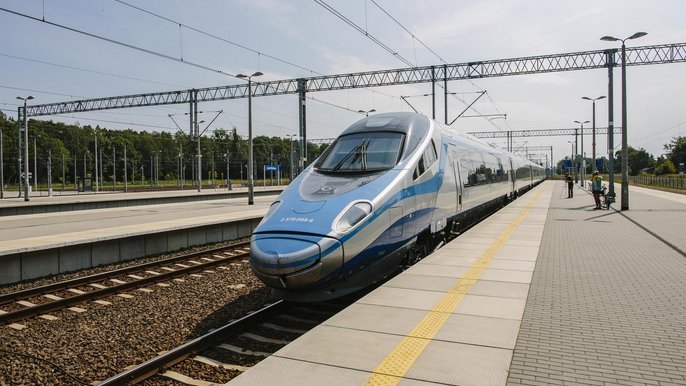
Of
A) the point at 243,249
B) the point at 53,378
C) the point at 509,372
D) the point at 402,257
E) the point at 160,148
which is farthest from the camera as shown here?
the point at 160,148

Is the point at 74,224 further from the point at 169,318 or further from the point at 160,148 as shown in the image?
the point at 160,148

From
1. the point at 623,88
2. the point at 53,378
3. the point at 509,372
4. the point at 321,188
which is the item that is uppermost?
the point at 623,88

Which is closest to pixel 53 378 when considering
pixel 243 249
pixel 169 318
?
pixel 169 318

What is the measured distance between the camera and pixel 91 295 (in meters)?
8.62

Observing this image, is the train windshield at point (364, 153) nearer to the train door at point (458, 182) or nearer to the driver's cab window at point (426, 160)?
the driver's cab window at point (426, 160)

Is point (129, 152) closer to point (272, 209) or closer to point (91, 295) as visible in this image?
point (91, 295)

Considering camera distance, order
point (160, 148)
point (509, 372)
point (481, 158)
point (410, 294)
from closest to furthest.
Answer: point (509, 372)
point (410, 294)
point (481, 158)
point (160, 148)

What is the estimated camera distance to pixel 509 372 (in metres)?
4.18

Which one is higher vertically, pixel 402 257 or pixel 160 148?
pixel 160 148

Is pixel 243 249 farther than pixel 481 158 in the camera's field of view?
No

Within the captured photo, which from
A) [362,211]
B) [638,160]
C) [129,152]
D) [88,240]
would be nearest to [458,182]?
[362,211]

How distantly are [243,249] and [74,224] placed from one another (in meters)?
6.43

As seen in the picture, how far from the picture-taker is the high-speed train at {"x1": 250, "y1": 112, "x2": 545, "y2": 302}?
6230mm

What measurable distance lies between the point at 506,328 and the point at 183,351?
3537mm
